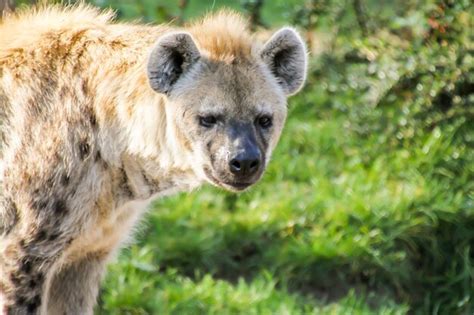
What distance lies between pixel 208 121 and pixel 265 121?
0.23m

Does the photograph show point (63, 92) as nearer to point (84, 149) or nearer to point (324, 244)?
point (84, 149)

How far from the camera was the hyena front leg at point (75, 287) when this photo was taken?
475cm

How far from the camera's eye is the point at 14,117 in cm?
439

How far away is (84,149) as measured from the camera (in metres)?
4.28

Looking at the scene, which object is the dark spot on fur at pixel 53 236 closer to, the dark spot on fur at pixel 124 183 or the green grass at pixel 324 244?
the dark spot on fur at pixel 124 183

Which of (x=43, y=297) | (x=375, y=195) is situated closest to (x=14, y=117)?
(x=43, y=297)

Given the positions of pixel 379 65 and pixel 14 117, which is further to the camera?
pixel 379 65

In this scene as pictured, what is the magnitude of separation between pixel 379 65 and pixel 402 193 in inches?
29.7

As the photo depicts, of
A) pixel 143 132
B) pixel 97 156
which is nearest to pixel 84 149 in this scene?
pixel 97 156

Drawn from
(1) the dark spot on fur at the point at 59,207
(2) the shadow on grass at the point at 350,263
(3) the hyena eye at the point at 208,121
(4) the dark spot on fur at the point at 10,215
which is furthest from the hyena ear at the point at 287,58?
(2) the shadow on grass at the point at 350,263

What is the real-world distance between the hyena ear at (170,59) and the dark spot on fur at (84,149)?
0.34 meters

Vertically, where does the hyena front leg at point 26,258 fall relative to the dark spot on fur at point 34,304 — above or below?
→ above

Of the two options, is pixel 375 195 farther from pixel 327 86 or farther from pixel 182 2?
pixel 182 2

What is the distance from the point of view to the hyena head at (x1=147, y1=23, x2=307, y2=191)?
4176 mm
